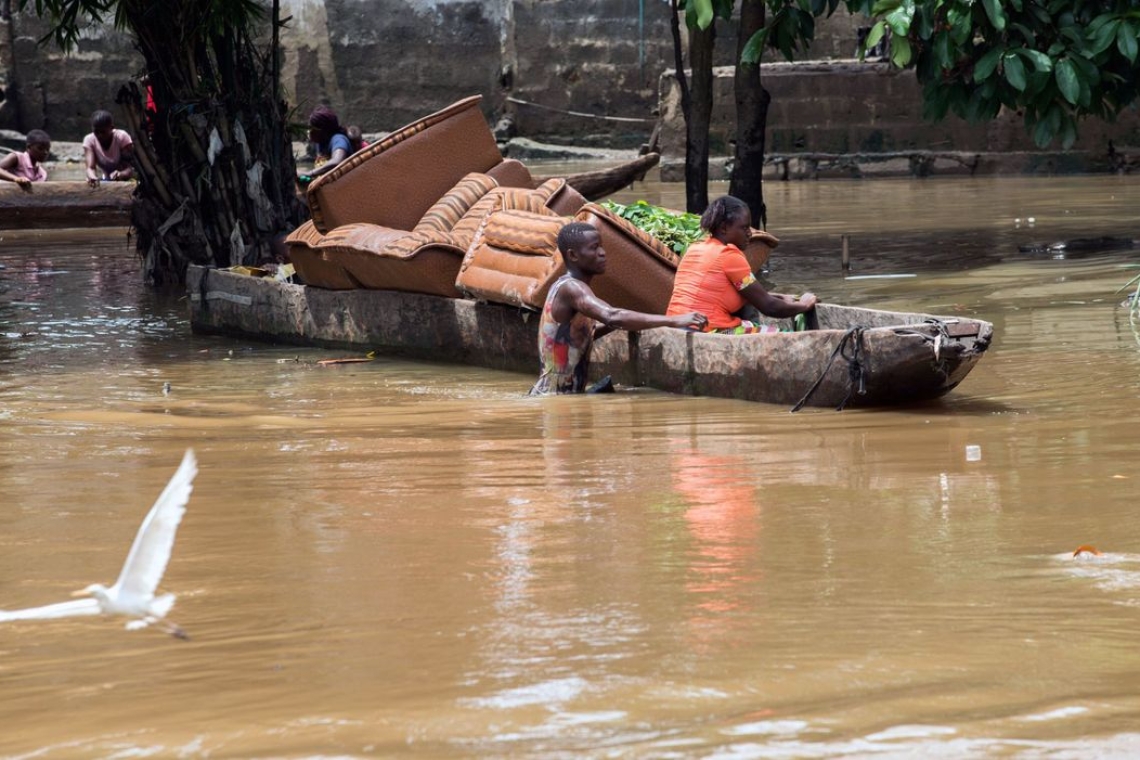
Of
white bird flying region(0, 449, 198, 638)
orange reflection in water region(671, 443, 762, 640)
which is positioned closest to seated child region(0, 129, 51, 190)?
orange reflection in water region(671, 443, 762, 640)

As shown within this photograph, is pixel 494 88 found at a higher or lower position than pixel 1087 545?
higher

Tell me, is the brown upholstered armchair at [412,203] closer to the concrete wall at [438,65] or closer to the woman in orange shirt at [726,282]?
the woman in orange shirt at [726,282]

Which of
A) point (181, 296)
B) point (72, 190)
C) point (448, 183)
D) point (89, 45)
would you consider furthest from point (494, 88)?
point (448, 183)

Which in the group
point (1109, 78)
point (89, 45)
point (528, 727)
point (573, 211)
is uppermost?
point (89, 45)

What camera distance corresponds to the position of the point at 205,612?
3521mm

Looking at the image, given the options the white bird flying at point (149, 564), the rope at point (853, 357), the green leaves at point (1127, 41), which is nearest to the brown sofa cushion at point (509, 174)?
the green leaves at point (1127, 41)

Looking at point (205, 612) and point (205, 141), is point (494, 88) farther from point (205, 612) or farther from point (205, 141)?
point (205, 612)

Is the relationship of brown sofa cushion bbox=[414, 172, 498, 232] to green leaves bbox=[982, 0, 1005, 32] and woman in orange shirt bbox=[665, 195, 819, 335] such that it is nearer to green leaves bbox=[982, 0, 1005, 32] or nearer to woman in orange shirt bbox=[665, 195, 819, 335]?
woman in orange shirt bbox=[665, 195, 819, 335]

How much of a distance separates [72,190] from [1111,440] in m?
12.1

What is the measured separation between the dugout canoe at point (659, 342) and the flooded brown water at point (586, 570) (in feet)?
0.48

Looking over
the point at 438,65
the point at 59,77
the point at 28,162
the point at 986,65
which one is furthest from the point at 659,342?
the point at 59,77

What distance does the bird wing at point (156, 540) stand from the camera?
235cm

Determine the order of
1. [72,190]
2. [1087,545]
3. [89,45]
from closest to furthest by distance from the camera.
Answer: [1087,545] → [72,190] → [89,45]

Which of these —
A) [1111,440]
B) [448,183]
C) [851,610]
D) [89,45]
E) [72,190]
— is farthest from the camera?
[89,45]
